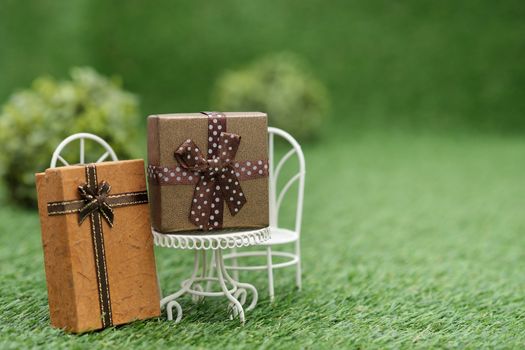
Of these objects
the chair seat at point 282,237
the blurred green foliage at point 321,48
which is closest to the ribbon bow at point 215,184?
the chair seat at point 282,237

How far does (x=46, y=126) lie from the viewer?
521 centimetres

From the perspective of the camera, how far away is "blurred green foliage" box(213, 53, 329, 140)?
9.06m

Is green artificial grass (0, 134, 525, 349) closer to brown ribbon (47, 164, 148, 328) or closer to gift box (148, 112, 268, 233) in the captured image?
brown ribbon (47, 164, 148, 328)

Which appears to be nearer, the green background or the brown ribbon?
the brown ribbon

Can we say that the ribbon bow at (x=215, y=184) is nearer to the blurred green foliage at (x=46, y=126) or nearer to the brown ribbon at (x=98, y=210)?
the brown ribbon at (x=98, y=210)

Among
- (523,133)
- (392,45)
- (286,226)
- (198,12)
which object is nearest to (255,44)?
(198,12)

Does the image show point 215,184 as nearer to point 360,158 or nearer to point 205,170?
point 205,170

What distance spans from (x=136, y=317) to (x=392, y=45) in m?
8.38

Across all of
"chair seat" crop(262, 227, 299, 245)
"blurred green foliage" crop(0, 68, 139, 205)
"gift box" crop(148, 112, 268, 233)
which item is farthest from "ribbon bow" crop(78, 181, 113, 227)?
"blurred green foliage" crop(0, 68, 139, 205)

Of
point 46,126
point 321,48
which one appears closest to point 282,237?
point 46,126

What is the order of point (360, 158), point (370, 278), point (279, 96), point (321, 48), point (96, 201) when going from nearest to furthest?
point (96, 201), point (370, 278), point (360, 158), point (279, 96), point (321, 48)

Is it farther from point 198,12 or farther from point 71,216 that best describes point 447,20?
point 71,216

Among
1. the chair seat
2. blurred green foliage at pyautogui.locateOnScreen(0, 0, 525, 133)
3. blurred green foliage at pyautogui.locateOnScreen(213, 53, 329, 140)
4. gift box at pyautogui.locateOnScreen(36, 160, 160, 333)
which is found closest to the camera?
gift box at pyautogui.locateOnScreen(36, 160, 160, 333)

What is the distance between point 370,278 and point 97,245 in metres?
1.50
